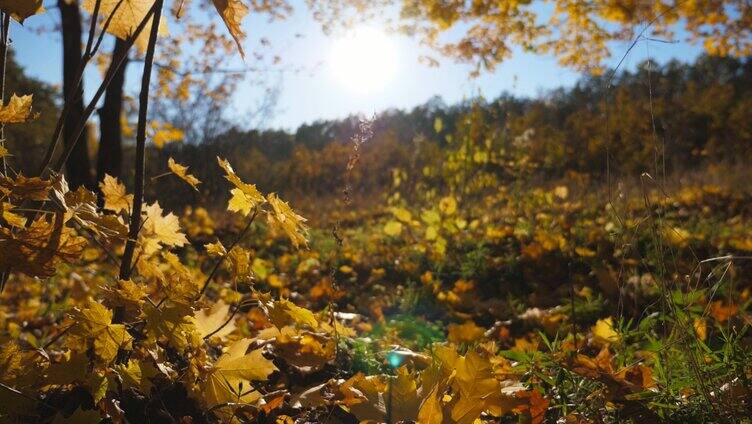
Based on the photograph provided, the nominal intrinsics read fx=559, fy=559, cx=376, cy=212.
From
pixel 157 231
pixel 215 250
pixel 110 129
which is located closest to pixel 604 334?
pixel 215 250

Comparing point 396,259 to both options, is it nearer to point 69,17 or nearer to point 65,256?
point 65,256

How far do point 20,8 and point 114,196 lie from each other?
1.46ft

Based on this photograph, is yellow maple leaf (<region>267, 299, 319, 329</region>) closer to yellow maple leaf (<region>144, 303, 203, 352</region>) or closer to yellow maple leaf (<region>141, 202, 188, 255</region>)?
yellow maple leaf (<region>144, 303, 203, 352</region>)

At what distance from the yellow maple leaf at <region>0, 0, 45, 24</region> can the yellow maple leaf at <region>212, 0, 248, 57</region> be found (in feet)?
1.00

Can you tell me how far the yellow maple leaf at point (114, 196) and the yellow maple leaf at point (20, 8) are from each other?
0.39 metres

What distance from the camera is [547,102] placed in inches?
806

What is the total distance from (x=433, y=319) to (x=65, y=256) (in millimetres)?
2174

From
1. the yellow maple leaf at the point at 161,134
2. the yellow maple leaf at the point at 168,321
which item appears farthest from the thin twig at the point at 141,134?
the yellow maple leaf at the point at 161,134

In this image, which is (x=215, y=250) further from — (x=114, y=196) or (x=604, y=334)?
(x=604, y=334)

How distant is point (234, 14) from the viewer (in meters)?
0.94

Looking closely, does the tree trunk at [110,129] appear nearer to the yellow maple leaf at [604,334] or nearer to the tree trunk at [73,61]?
the tree trunk at [73,61]

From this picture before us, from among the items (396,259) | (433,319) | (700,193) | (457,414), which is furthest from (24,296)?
(700,193)

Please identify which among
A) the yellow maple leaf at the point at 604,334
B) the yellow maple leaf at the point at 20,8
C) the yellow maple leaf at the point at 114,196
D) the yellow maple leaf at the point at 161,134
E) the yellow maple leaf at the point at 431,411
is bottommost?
the yellow maple leaf at the point at 604,334

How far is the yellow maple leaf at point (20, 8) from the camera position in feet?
2.97
